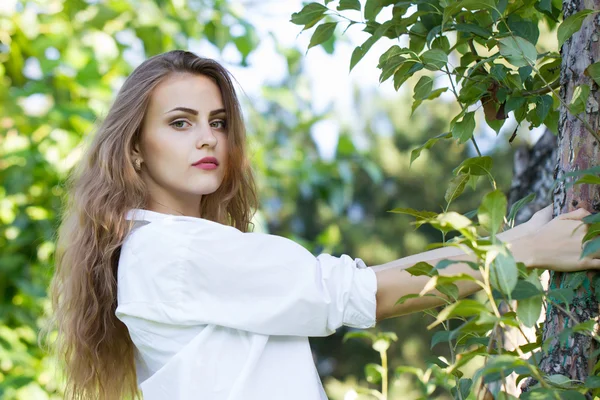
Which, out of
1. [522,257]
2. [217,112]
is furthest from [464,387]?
[217,112]

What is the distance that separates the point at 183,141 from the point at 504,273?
0.84 metres

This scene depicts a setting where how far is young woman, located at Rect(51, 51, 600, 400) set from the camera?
112cm

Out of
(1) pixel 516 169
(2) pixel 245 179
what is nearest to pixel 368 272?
(2) pixel 245 179

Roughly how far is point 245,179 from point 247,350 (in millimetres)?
612

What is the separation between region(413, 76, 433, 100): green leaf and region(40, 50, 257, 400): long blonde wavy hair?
1.83 feet

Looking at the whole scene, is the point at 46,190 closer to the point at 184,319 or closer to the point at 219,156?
the point at 219,156

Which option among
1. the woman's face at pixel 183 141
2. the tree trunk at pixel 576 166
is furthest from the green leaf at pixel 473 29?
the woman's face at pixel 183 141

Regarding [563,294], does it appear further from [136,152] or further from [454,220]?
[136,152]

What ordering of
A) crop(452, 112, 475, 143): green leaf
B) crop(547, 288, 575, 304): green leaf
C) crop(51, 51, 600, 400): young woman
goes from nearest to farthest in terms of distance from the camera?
1. crop(547, 288, 575, 304): green leaf
2. crop(452, 112, 475, 143): green leaf
3. crop(51, 51, 600, 400): young woman

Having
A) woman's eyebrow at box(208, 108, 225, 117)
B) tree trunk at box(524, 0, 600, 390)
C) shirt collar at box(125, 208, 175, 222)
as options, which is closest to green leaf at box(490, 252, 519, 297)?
tree trunk at box(524, 0, 600, 390)

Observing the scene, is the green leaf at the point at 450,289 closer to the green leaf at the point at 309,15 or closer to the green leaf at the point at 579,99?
the green leaf at the point at 579,99

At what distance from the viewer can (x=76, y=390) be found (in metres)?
1.51

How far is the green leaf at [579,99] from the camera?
893 mm

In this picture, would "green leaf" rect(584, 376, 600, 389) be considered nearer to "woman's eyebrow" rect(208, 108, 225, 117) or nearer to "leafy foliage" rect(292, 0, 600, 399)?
"leafy foliage" rect(292, 0, 600, 399)
